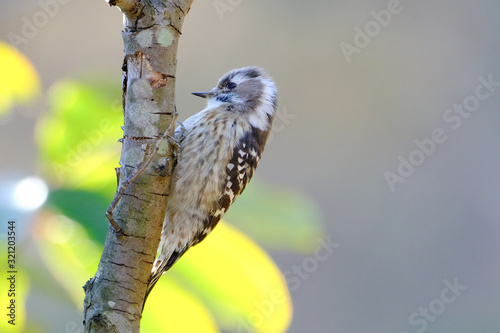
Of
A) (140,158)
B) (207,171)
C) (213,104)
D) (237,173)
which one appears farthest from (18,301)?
(213,104)

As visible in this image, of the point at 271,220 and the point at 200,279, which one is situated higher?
the point at 271,220

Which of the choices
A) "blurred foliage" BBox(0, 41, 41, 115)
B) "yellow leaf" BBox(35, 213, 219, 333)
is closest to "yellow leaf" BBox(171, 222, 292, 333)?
"yellow leaf" BBox(35, 213, 219, 333)

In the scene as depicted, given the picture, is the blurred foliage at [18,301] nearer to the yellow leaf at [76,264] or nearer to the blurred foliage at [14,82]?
the yellow leaf at [76,264]

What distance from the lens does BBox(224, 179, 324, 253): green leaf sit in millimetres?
2734

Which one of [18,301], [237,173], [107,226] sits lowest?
[18,301]

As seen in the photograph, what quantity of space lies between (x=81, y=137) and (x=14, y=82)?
1.24 feet

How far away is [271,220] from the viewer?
276 cm

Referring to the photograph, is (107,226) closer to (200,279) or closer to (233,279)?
(200,279)

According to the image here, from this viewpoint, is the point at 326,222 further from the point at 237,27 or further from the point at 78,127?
the point at 78,127

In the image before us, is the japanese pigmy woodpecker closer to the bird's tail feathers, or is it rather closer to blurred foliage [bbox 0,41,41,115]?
the bird's tail feathers

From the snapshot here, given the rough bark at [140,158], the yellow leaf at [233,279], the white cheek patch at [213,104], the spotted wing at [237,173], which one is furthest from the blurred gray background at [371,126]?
the rough bark at [140,158]

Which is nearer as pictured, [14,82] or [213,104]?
[14,82]

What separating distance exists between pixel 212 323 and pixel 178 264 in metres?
0.44

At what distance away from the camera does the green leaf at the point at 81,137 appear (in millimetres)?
2006
